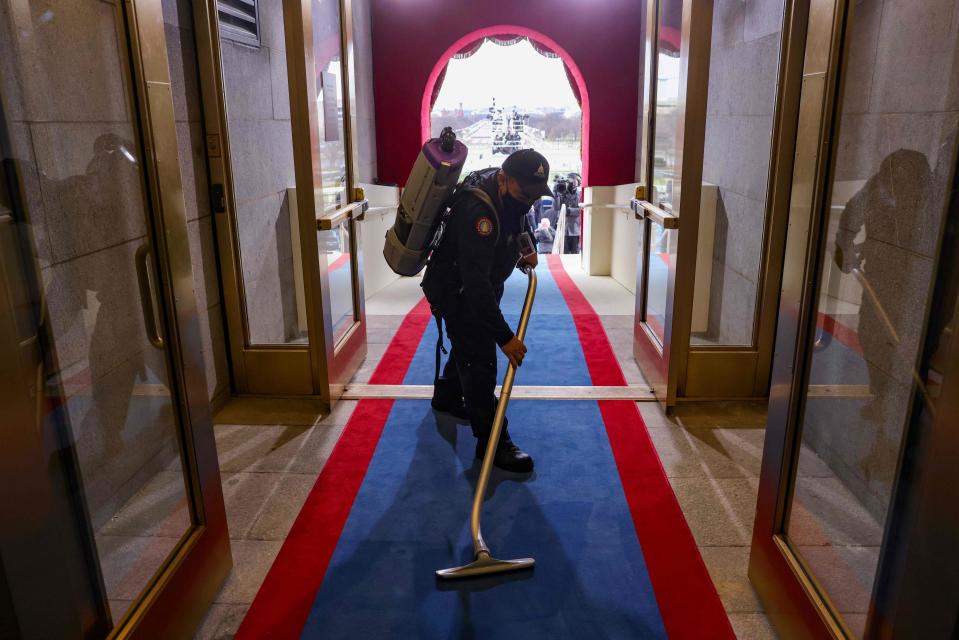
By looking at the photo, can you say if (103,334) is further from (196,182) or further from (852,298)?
(852,298)

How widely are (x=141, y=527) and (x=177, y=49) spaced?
2.16 m

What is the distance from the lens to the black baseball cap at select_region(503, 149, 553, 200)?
269 centimetres

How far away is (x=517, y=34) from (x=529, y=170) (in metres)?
5.29

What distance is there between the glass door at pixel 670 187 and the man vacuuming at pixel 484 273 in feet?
2.57

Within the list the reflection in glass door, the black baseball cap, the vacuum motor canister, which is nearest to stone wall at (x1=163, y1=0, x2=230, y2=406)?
the reflection in glass door

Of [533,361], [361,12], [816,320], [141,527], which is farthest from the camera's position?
[361,12]

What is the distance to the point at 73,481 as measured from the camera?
5.09 ft

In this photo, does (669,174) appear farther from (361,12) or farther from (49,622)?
(361,12)

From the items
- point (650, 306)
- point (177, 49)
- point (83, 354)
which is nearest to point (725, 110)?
point (650, 306)

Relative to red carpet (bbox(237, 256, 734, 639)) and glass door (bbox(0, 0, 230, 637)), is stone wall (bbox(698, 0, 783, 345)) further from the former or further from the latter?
glass door (bbox(0, 0, 230, 637))

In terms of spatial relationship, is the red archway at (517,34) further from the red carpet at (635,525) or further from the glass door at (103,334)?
the glass door at (103,334)

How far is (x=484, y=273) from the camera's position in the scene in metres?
2.71

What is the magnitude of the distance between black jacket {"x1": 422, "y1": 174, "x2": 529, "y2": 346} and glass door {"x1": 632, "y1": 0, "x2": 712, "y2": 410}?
816mm

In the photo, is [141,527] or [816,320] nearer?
[816,320]
